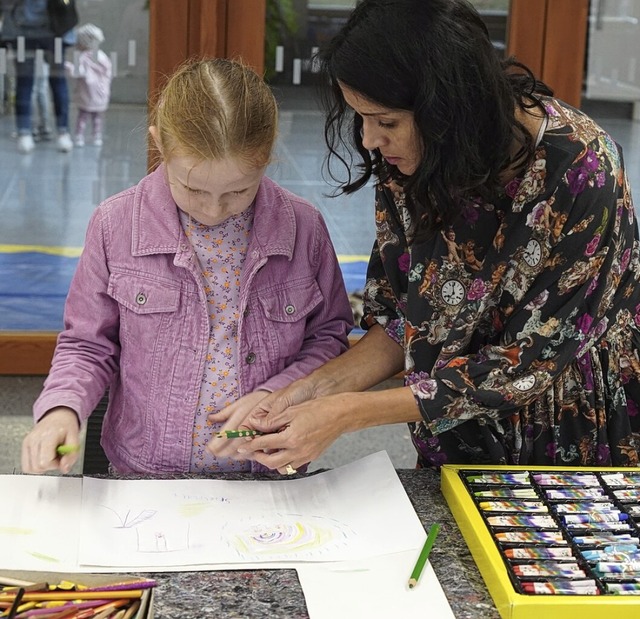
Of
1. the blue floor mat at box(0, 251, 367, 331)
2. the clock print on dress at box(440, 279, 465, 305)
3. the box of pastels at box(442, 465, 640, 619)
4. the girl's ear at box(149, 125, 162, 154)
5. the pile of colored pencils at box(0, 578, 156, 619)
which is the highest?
the girl's ear at box(149, 125, 162, 154)

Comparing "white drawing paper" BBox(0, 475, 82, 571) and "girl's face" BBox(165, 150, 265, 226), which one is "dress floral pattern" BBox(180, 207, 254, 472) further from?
"white drawing paper" BBox(0, 475, 82, 571)

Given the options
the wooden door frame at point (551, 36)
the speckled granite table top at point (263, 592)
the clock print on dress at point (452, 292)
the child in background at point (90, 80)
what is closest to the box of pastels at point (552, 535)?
the speckled granite table top at point (263, 592)

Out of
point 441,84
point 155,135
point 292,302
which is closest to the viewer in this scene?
point 441,84

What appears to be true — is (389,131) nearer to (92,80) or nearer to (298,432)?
(298,432)

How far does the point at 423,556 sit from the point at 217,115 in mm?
661

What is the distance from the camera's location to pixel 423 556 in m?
1.28

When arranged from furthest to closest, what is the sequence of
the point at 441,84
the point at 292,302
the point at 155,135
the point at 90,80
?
the point at 90,80 < the point at 292,302 < the point at 155,135 < the point at 441,84

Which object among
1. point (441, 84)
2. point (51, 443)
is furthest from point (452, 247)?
point (51, 443)

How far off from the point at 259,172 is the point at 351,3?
249 centimetres

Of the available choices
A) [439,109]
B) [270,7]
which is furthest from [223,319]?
[270,7]

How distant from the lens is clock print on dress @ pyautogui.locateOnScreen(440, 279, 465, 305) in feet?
4.85

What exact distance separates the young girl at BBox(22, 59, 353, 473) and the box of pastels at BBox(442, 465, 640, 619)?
1.21 feet

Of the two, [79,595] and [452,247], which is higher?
[452,247]

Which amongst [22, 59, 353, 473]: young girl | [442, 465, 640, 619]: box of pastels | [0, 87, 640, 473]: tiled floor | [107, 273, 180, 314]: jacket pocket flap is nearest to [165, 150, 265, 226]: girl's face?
[22, 59, 353, 473]: young girl
